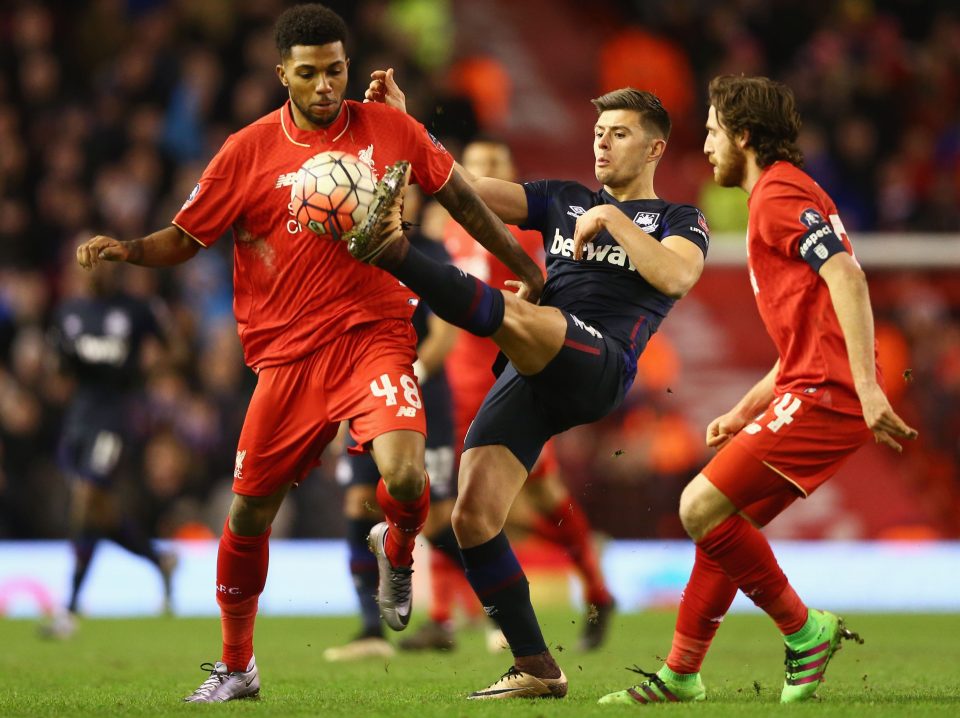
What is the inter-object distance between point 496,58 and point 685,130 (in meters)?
2.74

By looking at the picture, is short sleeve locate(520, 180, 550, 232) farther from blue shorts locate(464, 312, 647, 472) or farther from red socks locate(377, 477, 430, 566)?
red socks locate(377, 477, 430, 566)

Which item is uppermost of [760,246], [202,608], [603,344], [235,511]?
[760,246]

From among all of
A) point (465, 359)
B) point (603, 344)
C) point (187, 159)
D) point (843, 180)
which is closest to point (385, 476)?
point (603, 344)

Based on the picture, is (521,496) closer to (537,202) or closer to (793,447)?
(537,202)

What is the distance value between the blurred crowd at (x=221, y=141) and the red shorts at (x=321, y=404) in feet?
14.7

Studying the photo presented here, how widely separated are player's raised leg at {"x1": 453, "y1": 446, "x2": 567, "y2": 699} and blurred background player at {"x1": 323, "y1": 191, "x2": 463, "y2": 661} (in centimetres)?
229

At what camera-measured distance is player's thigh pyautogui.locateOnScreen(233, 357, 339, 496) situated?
5.91m

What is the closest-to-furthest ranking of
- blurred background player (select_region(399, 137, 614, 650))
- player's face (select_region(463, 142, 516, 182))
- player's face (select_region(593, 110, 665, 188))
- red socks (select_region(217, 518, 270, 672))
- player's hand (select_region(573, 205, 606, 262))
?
1. player's hand (select_region(573, 205, 606, 262))
2. red socks (select_region(217, 518, 270, 672))
3. player's face (select_region(593, 110, 665, 188))
4. player's face (select_region(463, 142, 516, 182))
5. blurred background player (select_region(399, 137, 614, 650))

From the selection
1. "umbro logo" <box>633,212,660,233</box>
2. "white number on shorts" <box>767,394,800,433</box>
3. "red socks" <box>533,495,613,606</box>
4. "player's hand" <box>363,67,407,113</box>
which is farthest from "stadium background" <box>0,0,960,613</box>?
"white number on shorts" <box>767,394,800,433</box>

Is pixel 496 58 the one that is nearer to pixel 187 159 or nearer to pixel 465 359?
pixel 187 159

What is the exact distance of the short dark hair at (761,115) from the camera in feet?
19.4

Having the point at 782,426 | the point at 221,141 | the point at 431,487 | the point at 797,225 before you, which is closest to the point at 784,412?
the point at 782,426

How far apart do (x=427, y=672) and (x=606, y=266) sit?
7.94ft

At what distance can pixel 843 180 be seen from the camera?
17.5 meters
